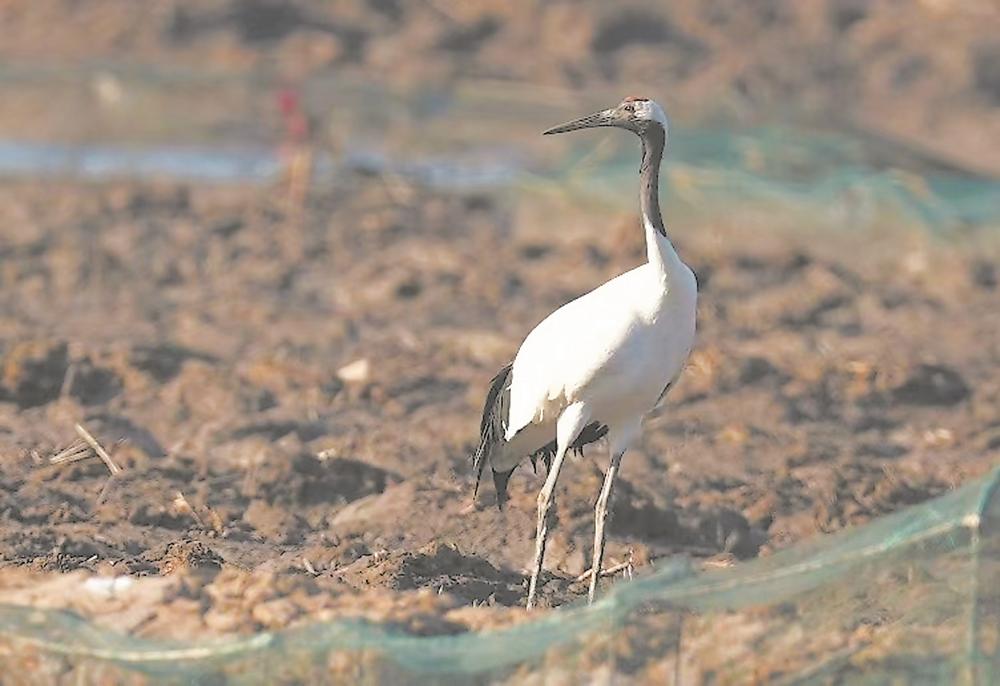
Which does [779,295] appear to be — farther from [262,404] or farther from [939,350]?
[262,404]

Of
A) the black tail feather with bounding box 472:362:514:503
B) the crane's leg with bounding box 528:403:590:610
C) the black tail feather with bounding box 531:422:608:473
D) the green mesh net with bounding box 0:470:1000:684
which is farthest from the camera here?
the black tail feather with bounding box 472:362:514:503

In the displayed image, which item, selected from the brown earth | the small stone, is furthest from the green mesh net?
the brown earth

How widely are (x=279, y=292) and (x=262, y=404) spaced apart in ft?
11.9

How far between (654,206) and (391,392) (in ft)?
15.1

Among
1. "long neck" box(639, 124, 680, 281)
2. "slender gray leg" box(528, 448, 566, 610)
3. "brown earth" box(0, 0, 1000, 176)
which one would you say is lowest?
"brown earth" box(0, 0, 1000, 176)

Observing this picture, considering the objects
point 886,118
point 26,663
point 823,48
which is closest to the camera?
point 26,663

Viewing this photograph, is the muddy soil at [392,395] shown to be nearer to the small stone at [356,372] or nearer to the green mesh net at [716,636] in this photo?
the small stone at [356,372]

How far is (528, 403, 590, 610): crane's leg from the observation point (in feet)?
25.2

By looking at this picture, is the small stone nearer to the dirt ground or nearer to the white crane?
the dirt ground

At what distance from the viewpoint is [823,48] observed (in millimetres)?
28219

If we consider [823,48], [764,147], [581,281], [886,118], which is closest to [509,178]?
[764,147]

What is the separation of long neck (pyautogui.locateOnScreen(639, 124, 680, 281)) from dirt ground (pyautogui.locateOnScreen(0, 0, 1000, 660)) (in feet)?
4.71

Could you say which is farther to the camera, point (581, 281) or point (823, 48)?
point (823, 48)

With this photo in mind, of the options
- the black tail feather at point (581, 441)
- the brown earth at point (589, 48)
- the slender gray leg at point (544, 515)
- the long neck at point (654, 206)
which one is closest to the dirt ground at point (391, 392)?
the slender gray leg at point (544, 515)
